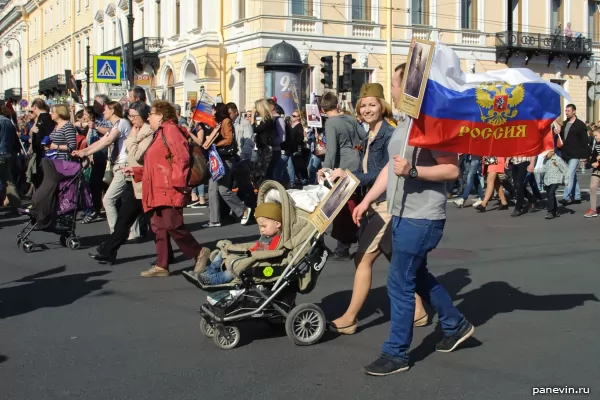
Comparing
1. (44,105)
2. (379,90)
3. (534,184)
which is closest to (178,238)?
(379,90)

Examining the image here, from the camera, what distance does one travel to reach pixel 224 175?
12883mm

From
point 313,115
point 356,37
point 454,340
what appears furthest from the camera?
point 356,37

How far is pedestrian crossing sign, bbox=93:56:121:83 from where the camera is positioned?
22375 millimetres

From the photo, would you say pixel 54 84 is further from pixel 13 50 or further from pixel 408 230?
pixel 408 230

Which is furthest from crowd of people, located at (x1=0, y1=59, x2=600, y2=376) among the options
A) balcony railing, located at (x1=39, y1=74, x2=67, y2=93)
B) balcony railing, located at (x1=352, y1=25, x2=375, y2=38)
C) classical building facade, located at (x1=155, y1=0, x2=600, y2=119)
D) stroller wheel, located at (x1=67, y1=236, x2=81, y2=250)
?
balcony railing, located at (x1=39, y1=74, x2=67, y2=93)

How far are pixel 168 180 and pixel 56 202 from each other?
2571 millimetres

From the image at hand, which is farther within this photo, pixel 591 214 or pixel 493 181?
pixel 493 181

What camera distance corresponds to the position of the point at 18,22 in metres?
81.7

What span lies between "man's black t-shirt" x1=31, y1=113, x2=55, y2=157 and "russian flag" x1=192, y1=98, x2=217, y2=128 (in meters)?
3.68

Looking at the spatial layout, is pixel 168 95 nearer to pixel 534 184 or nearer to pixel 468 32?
pixel 468 32

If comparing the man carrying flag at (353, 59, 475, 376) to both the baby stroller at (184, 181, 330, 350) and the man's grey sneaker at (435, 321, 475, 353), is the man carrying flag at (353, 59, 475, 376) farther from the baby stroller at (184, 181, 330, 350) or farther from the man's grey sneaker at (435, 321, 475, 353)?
the baby stroller at (184, 181, 330, 350)

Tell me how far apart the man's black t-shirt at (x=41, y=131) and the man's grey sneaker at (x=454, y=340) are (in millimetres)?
11262

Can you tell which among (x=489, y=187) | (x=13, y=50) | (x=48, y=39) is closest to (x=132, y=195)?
(x=489, y=187)

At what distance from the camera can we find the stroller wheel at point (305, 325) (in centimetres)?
595
